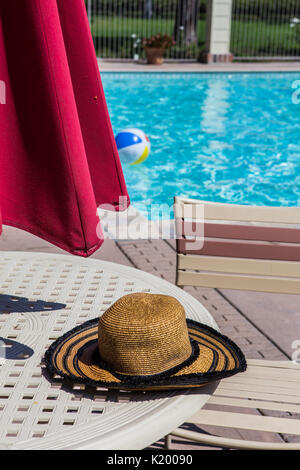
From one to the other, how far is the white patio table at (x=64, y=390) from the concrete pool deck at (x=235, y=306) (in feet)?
2.85

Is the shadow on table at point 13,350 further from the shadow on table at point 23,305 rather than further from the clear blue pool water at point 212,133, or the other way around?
the clear blue pool water at point 212,133

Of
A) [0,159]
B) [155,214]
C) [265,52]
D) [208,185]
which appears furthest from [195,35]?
[0,159]

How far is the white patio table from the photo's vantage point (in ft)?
5.94

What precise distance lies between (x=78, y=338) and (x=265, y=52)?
2552 centimetres

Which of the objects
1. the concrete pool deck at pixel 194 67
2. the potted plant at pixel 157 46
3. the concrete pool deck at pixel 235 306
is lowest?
the concrete pool deck at pixel 194 67

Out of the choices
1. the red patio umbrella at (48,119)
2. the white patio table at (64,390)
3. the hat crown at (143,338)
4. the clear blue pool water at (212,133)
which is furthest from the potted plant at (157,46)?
the hat crown at (143,338)

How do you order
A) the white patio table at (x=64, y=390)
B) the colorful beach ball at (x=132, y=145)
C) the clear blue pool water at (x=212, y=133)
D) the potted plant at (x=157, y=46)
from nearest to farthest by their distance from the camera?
the white patio table at (x=64, y=390) < the colorful beach ball at (x=132, y=145) < the clear blue pool water at (x=212, y=133) < the potted plant at (x=157, y=46)

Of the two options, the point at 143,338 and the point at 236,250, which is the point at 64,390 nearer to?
the point at 143,338

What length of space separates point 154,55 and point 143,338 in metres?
19.3

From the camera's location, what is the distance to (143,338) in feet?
6.57

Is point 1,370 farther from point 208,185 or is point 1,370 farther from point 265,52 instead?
Result: point 265,52

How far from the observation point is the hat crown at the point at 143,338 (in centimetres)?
201

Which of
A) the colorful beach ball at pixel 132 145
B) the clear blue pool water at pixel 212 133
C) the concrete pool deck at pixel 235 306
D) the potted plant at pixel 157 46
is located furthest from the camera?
the potted plant at pixel 157 46
